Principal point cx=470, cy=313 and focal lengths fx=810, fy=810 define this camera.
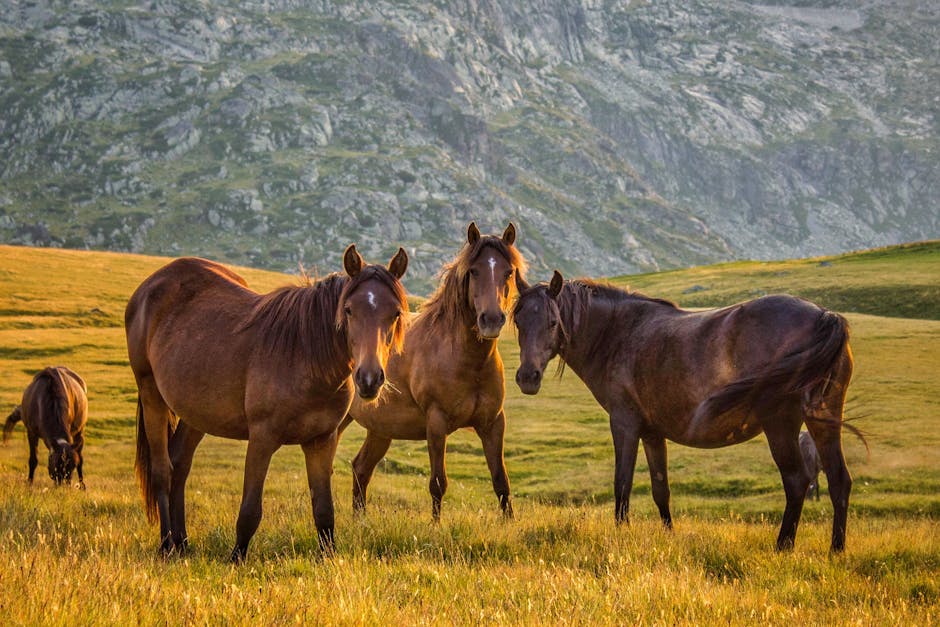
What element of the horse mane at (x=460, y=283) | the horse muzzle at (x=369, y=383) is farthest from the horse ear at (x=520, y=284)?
the horse muzzle at (x=369, y=383)

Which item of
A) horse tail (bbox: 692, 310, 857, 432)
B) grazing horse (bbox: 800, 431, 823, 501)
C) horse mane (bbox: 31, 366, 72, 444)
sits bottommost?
grazing horse (bbox: 800, 431, 823, 501)

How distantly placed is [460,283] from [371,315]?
381 centimetres

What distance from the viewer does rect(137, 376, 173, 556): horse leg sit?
10328mm

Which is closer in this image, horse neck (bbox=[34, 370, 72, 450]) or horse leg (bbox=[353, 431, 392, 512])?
horse leg (bbox=[353, 431, 392, 512])

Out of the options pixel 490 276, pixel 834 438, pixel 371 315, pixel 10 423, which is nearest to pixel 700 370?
pixel 834 438

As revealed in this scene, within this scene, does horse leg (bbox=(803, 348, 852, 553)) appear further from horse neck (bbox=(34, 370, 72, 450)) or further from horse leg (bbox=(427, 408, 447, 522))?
horse neck (bbox=(34, 370, 72, 450))

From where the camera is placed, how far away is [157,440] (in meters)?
10.7

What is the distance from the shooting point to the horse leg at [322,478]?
355 inches

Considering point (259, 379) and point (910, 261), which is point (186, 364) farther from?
point (910, 261)

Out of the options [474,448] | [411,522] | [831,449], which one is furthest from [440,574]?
[474,448]

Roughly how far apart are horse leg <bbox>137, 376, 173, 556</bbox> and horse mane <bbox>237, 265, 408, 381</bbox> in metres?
2.29

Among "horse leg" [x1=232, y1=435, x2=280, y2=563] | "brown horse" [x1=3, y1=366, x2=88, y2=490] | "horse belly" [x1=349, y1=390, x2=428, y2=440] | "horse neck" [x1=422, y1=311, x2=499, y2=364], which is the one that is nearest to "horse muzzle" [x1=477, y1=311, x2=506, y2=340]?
"horse neck" [x1=422, y1=311, x2=499, y2=364]

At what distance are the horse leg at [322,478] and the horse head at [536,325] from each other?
3.51 metres

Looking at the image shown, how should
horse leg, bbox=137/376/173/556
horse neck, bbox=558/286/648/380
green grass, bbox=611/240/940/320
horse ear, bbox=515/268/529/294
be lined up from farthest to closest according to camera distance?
green grass, bbox=611/240/940/320
horse neck, bbox=558/286/648/380
horse ear, bbox=515/268/529/294
horse leg, bbox=137/376/173/556
